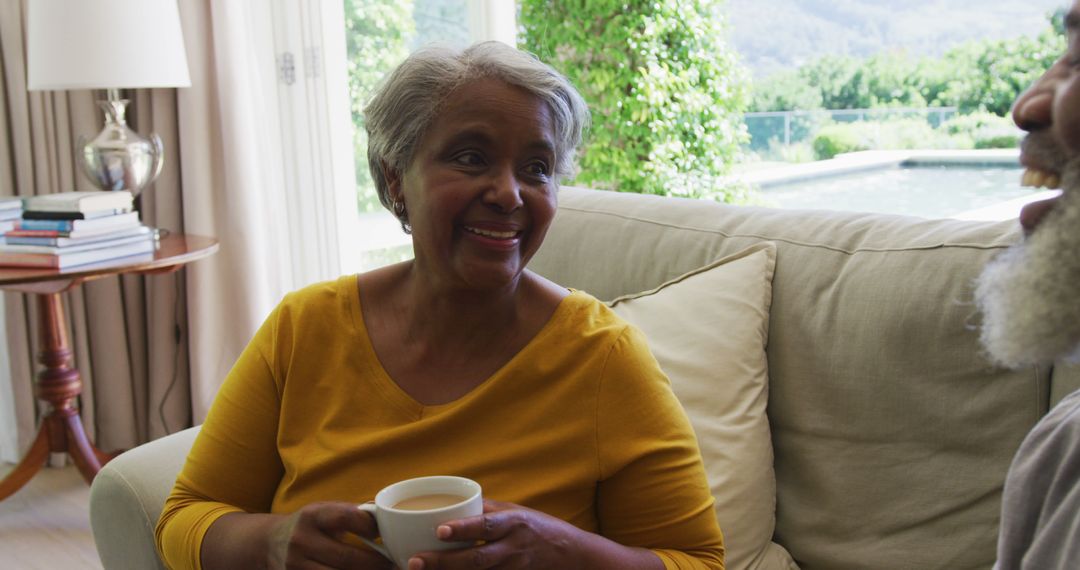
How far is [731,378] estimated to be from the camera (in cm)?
159

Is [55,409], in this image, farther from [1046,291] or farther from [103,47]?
[1046,291]

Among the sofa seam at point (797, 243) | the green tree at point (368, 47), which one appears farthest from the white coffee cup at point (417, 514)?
the green tree at point (368, 47)

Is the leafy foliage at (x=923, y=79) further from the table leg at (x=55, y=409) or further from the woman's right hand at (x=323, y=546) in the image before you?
the woman's right hand at (x=323, y=546)

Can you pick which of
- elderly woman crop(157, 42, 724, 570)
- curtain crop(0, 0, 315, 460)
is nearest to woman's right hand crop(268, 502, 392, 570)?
elderly woman crop(157, 42, 724, 570)

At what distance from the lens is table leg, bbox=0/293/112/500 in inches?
112

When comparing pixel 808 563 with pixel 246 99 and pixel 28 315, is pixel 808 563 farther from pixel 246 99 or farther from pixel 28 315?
pixel 28 315

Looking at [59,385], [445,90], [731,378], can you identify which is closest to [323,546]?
[445,90]

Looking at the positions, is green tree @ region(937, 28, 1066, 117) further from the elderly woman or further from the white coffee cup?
the white coffee cup

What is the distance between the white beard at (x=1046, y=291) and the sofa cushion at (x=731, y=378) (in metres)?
0.70

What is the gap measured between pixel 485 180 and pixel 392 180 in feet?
0.60

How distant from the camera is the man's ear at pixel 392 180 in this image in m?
1.39

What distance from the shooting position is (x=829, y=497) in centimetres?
154

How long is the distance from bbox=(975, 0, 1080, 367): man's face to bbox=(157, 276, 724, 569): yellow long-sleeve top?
19.9 inches

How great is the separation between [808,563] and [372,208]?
256 cm
